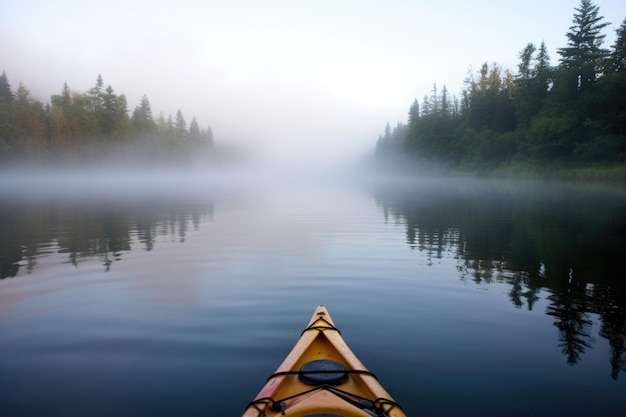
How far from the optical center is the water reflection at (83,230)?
1260 centimetres

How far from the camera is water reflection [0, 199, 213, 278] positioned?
12.6 m

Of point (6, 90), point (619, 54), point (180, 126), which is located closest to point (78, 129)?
point (6, 90)

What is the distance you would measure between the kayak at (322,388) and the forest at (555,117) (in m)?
45.4

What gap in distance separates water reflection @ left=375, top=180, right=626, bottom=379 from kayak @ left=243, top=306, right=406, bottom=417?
3.50 meters

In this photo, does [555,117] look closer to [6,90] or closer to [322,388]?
[322,388]

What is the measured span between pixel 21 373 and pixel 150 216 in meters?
18.2

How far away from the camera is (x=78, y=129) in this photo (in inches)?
3681

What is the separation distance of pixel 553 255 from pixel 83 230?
18.3 m

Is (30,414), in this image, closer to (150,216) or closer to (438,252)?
(438,252)

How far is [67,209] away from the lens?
1022 inches

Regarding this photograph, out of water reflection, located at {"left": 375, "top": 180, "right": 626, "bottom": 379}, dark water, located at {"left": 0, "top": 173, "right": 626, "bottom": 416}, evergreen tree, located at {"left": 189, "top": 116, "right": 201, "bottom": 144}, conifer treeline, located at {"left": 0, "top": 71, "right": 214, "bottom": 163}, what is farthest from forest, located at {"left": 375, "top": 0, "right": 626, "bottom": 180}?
evergreen tree, located at {"left": 189, "top": 116, "right": 201, "bottom": 144}

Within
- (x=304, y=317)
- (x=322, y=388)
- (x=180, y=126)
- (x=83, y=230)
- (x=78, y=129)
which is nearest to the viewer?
(x=322, y=388)

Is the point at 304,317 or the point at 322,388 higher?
the point at 322,388

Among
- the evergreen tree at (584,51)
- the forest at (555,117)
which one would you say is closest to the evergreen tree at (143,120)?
the forest at (555,117)
